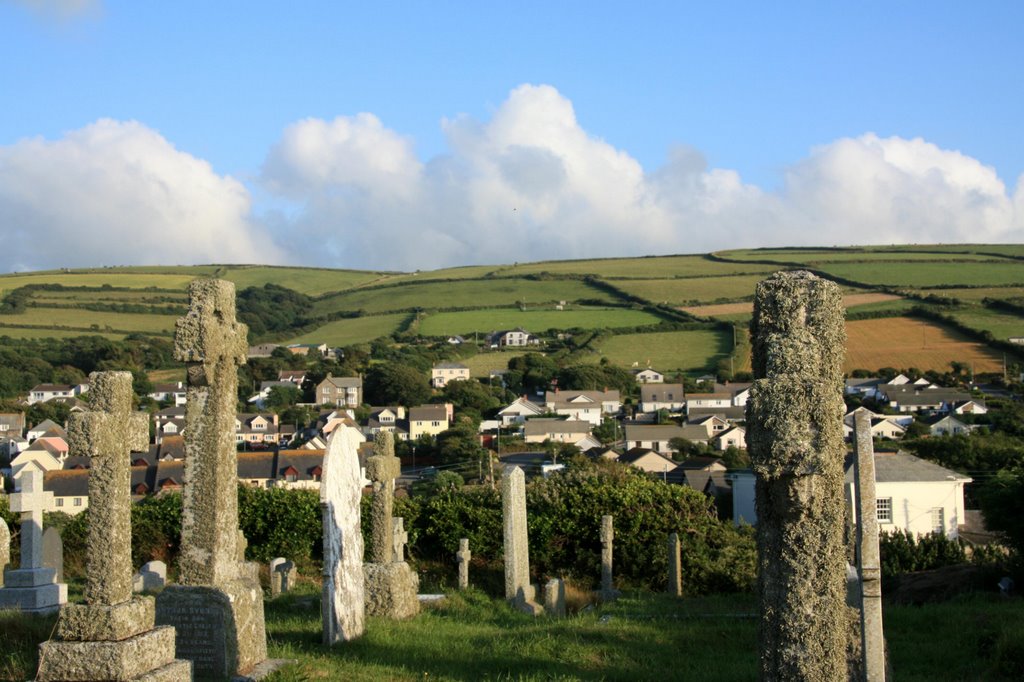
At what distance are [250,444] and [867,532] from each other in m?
72.0

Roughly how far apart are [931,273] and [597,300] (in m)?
37.4

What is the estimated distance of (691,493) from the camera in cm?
2181

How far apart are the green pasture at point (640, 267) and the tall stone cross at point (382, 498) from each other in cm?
11131

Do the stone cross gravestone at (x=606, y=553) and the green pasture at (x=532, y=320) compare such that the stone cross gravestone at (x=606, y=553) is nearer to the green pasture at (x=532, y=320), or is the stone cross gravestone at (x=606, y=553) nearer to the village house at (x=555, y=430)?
the village house at (x=555, y=430)

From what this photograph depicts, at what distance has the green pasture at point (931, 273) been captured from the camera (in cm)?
10525

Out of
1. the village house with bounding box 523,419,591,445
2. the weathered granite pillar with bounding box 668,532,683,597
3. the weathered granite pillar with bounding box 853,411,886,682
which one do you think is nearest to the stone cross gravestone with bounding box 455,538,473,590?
the weathered granite pillar with bounding box 668,532,683,597

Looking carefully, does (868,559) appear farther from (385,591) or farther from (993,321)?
(993,321)

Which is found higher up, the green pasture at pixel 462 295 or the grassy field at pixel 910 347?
the green pasture at pixel 462 295

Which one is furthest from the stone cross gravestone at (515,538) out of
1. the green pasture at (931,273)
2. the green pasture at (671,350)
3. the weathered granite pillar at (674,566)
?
the green pasture at (931,273)

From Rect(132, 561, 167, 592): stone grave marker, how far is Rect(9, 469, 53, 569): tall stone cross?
6.19 ft

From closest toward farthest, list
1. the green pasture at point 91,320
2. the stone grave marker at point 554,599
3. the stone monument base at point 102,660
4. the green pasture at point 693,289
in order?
the stone monument base at point 102,660
the stone grave marker at point 554,599
the green pasture at point 91,320
the green pasture at point 693,289

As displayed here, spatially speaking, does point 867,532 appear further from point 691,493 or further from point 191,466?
point 691,493

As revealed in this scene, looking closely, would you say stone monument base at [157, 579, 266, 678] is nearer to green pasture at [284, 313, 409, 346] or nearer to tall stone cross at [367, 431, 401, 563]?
tall stone cross at [367, 431, 401, 563]

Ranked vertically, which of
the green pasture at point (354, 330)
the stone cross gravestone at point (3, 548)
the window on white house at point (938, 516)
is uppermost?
the green pasture at point (354, 330)
